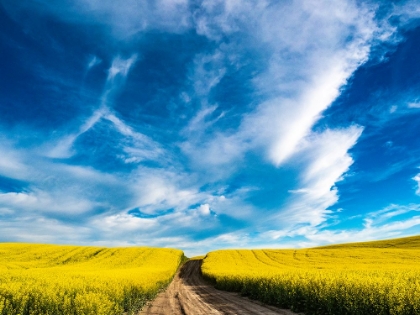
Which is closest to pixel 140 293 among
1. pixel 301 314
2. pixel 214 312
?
pixel 214 312

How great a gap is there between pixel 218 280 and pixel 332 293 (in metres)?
19.2

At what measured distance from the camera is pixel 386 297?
11.9 metres

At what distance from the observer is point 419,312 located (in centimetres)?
1071

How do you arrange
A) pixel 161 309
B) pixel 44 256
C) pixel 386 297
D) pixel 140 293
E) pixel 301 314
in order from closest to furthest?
pixel 386 297, pixel 301 314, pixel 161 309, pixel 140 293, pixel 44 256

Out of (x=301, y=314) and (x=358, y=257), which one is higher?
(x=358, y=257)

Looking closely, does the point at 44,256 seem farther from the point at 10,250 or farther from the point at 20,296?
the point at 20,296

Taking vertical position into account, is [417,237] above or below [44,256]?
above

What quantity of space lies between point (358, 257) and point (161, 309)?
146 feet

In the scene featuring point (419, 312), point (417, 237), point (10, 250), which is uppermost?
point (417, 237)

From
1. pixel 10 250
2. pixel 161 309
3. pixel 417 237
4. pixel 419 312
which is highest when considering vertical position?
pixel 417 237

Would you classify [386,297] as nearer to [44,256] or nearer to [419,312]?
[419,312]

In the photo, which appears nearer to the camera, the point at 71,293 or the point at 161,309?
the point at 71,293

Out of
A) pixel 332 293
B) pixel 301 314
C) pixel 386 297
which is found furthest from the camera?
pixel 301 314

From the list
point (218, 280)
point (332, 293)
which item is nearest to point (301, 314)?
point (332, 293)
